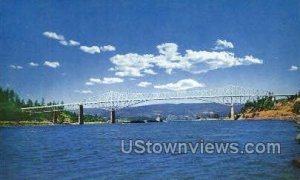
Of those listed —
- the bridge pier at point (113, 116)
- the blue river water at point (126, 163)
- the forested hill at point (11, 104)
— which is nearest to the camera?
the blue river water at point (126, 163)

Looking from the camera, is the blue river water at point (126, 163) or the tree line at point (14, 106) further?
the tree line at point (14, 106)

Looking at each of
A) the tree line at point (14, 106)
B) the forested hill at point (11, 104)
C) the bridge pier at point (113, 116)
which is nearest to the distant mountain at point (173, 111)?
the bridge pier at point (113, 116)

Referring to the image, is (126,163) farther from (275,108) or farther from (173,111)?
(275,108)

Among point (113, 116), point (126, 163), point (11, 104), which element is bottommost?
point (126, 163)

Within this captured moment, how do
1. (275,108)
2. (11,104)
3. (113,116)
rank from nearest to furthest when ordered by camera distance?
(11,104) < (275,108) < (113,116)

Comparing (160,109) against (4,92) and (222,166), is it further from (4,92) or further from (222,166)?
(4,92)

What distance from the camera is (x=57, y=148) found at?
9.41m

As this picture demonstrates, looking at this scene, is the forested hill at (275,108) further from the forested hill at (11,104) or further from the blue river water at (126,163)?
the forested hill at (11,104)

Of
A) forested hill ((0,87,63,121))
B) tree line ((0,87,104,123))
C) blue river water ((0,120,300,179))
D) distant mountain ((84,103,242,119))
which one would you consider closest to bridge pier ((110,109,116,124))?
distant mountain ((84,103,242,119))

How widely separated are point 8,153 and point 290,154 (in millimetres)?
4309

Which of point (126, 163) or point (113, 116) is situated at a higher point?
point (113, 116)

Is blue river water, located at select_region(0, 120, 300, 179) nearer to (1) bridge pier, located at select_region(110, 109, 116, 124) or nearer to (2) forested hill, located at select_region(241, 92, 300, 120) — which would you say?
(2) forested hill, located at select_region(241, 92, 300, 120)

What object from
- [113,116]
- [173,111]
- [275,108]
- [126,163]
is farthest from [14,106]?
[275,108]

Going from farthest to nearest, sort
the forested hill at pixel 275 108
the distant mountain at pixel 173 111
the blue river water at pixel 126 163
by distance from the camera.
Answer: the distant mountain at pixel 173 111 < the forested hill at pixel 275 108 < the blue river water at pixel 126 163
